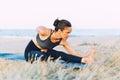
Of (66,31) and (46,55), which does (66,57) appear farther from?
(66,31)

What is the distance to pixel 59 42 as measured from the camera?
815 centimetres

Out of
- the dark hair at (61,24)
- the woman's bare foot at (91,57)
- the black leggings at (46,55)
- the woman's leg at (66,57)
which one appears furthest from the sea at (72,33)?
the woman's bare foot at (91,57)

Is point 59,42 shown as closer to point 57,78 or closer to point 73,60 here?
point 73,60

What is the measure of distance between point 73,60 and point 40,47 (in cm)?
64

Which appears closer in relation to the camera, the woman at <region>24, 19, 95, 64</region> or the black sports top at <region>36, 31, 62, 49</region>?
the woman at <region>24, 19, 95, 64</region>

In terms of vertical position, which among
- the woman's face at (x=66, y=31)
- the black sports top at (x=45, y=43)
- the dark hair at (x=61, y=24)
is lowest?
the black sports top at (x=45, y=43)

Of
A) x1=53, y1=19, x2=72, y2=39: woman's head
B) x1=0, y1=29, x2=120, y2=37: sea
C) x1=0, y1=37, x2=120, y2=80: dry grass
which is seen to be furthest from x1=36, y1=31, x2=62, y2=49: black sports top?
x1=0, y1=29, x2=120, y2=37: sea

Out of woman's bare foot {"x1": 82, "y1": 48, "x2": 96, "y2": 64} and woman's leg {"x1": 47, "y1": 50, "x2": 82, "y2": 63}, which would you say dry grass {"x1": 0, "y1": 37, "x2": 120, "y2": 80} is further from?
woman's leg {"x1": 47, "y1": 50, "x2": 82, "y2": 63}

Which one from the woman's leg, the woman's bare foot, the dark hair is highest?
the dark hair

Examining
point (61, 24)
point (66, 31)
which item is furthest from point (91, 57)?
point (61, 24)

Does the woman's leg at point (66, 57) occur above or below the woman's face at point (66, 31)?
below

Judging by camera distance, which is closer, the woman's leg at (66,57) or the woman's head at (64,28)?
the woman's head at (64,28)

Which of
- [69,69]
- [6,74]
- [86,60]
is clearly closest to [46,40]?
[86,60]

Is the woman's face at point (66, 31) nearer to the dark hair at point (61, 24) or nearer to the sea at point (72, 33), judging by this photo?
the dark hair at point (61, 24)
